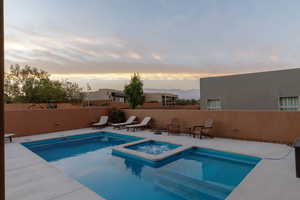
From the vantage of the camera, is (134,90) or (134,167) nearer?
(134,167)

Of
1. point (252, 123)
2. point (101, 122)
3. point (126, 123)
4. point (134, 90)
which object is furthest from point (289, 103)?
point (101, 122)

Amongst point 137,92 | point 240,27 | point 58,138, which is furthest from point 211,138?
point 137,92

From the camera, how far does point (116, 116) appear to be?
492 inches

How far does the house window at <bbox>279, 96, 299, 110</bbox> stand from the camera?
35.0ft

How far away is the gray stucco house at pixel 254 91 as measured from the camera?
10.8m

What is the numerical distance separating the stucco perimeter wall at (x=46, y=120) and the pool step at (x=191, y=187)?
8.31m

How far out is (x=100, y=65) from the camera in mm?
14805

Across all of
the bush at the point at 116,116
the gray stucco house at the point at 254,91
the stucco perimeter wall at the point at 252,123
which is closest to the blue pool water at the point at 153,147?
the stucco perimeter wall at the point at 252,123

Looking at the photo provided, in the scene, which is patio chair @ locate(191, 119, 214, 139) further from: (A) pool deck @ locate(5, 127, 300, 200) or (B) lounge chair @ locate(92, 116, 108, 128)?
(B) lounge chair @ locate(92, 116, 108, 128)

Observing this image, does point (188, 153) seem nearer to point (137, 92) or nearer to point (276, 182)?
point (276, 182)

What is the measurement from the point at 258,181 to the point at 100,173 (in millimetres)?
4106

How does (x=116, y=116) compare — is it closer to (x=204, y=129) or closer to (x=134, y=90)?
(x=134, y=90)

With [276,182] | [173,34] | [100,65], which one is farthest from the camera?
[100,65]

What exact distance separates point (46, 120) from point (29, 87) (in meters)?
17.8
